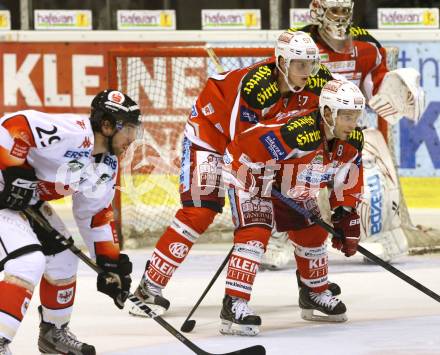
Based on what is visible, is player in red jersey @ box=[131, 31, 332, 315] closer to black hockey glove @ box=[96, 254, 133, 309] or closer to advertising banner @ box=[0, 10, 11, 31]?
black hockey glove @ box=[96, 254, 133, 309]

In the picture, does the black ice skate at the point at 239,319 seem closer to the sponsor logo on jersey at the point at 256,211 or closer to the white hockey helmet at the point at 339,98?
the sponsor logo on jersey at the point at 256,211

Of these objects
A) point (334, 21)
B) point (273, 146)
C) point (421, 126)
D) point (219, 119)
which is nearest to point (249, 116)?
point (219, 119)

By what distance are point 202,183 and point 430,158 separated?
3.13 metres

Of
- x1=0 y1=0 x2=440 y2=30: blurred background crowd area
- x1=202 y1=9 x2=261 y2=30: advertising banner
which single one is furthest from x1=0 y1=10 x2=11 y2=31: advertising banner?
x1=202 y1=9 x2=261 y2=30: advertising banner

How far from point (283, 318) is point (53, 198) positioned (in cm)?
132

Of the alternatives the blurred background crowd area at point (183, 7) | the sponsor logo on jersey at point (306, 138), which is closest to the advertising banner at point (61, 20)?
the blurred background crowd area at point (183, 7)

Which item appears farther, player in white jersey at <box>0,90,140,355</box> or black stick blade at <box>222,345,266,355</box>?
black stick blade at <box>222,345,266,355</box>

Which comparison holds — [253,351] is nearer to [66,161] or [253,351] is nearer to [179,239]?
[66,161]

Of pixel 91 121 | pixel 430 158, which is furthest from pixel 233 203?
pixel 430 158

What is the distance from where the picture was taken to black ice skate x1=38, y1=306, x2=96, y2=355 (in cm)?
466

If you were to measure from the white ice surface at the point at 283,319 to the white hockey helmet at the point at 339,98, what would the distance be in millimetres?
830

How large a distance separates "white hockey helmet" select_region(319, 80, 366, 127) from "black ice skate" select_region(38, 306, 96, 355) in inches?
49.5

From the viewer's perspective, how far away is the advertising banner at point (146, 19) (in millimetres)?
8648

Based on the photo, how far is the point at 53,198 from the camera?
4.59 m
